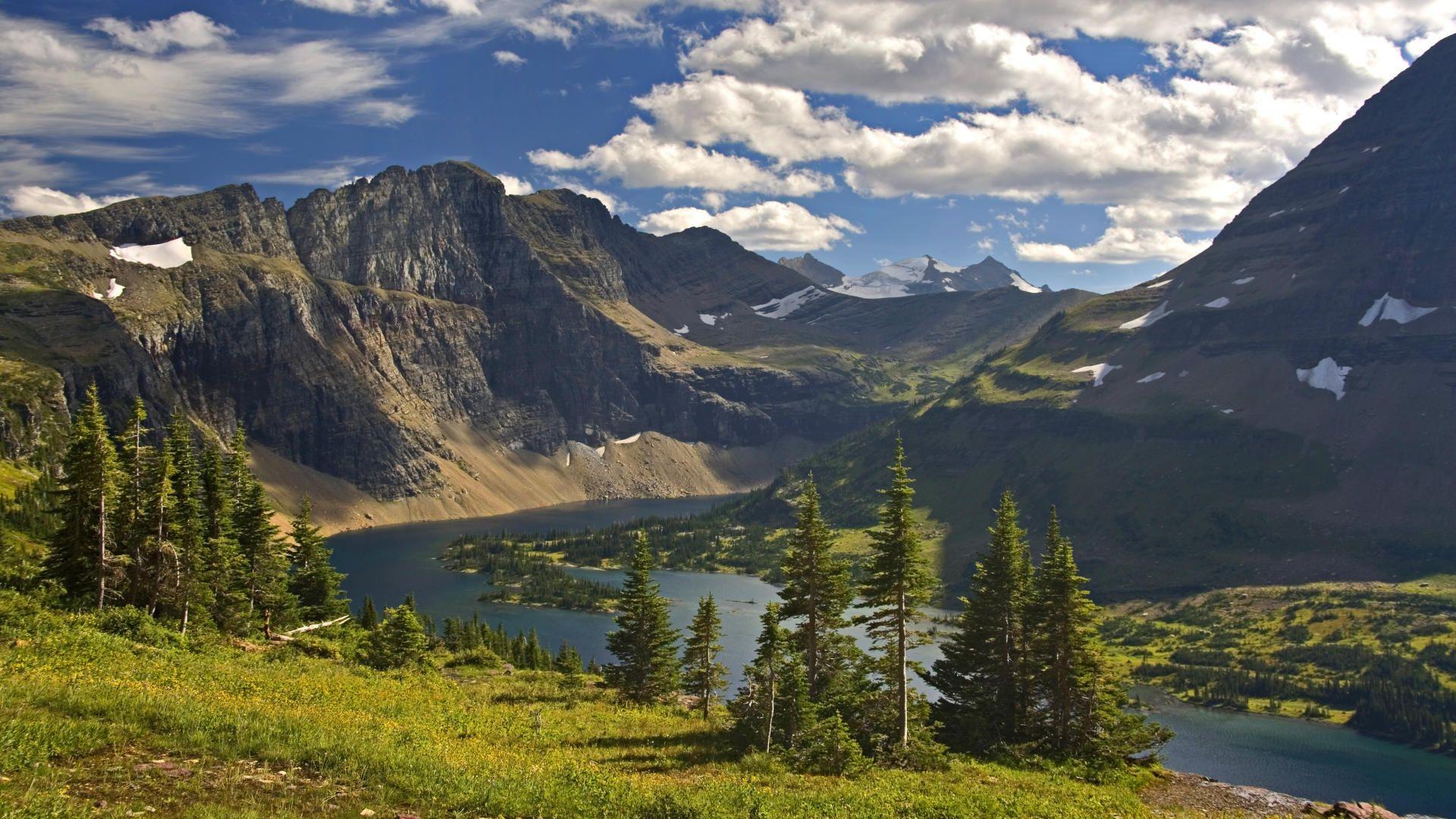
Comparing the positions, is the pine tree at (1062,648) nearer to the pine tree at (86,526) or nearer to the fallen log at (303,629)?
the fallen log at (303,629)

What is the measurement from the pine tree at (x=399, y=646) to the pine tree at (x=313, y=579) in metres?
19.1

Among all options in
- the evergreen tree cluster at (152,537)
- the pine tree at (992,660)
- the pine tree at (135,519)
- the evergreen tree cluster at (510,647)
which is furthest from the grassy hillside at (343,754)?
the evergreen tree cluster at (510,647)

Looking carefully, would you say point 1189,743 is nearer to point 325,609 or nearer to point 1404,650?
point 1404,650

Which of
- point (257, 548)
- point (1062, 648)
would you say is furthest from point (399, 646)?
point (1062, 648)

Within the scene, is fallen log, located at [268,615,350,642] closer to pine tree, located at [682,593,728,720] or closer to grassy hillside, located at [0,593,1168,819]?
grassy hillside, located at [0,593,1168,819]

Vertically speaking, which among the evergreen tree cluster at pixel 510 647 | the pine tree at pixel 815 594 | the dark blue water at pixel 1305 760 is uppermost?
the pine tree at pixel 815 594

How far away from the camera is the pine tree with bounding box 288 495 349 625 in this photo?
225 feet

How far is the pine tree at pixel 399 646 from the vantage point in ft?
166

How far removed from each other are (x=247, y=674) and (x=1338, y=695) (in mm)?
146948

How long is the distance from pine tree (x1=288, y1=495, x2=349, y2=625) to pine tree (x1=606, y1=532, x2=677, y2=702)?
875 inches

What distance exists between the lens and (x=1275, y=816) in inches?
1352

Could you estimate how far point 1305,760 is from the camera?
107375mm

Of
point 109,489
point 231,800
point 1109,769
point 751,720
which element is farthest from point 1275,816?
point 109,489

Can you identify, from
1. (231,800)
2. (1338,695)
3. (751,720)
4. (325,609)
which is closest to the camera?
(231,800)
